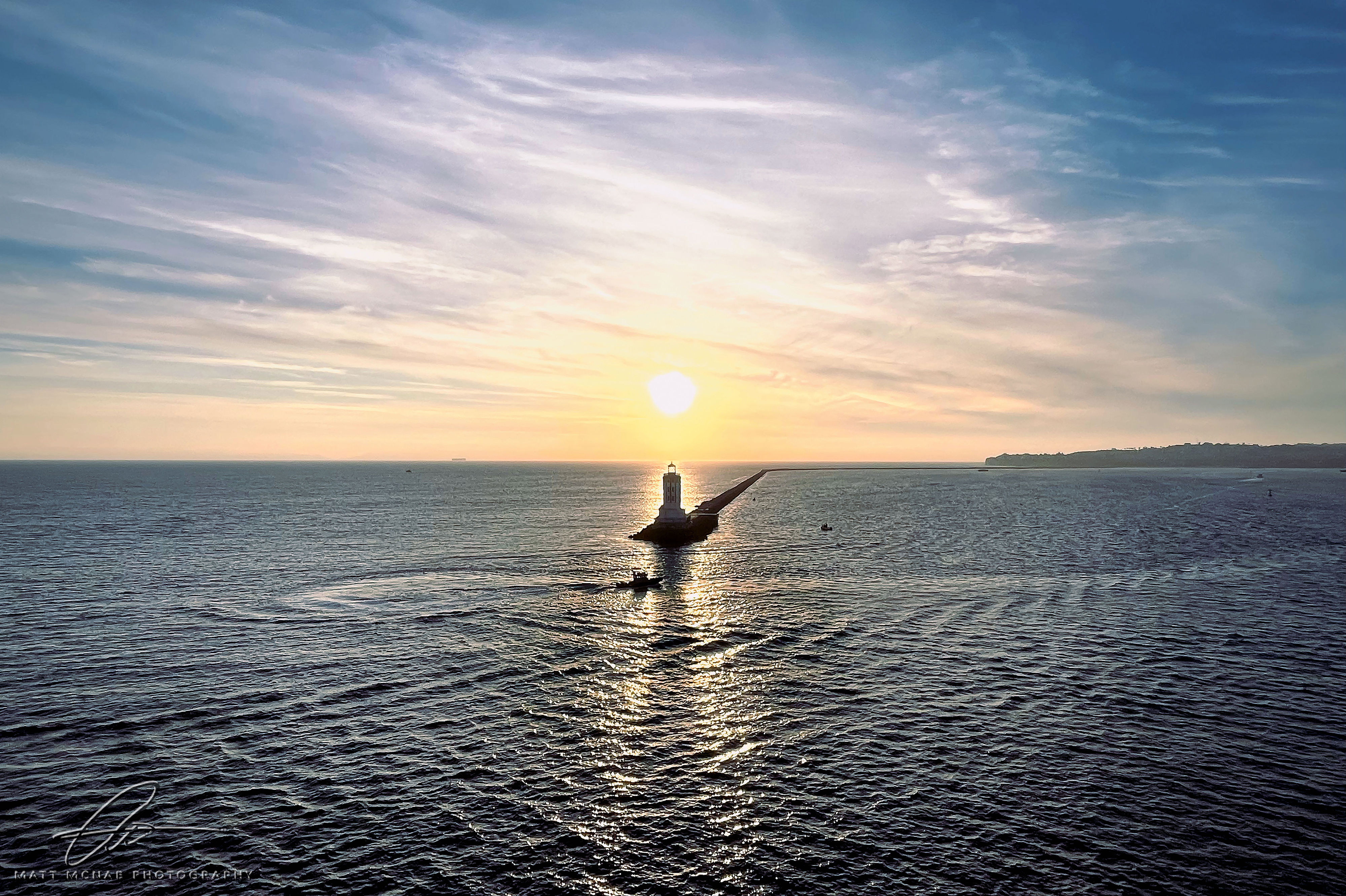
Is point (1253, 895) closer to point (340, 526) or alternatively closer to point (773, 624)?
point (773, 624)

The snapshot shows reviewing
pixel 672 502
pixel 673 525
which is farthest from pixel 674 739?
pixel 672 502

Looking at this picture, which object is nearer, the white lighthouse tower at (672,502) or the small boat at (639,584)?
the small boat at (639,584)

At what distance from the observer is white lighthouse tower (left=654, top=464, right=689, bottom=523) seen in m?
105

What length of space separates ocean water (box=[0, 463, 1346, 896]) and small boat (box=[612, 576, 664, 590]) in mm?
2140

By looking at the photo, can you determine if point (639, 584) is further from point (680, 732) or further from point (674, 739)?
point (674, 739)

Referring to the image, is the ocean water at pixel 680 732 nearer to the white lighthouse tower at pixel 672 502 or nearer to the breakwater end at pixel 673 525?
the breakwater end at pixel 673 525

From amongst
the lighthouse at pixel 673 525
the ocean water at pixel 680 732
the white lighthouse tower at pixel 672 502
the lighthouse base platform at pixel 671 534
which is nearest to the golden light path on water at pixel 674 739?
the ocean water at pixel 680 732

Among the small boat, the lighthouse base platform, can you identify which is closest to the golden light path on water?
the small boat

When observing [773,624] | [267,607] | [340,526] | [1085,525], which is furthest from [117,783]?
[1085,525]

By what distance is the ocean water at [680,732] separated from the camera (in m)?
22.5

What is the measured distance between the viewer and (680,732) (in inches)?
1283

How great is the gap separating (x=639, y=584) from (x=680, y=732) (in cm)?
3379

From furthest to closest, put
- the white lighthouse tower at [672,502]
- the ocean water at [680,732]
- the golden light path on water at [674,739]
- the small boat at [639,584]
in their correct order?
→ the white lighthouse tower at [672,502] < the small boat at [639,584] < the golden light path on water at [674,739] < the ocean water at [680,732]

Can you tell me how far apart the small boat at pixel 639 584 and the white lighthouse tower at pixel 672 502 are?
112 ft
